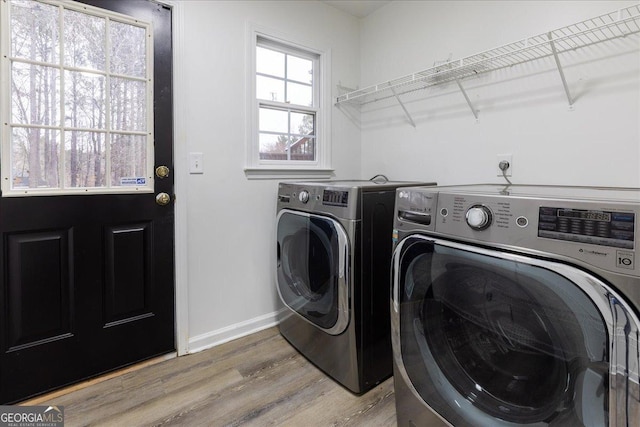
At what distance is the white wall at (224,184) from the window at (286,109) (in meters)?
0.09

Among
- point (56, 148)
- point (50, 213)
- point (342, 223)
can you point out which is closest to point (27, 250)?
point (50, 213)

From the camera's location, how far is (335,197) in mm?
1496

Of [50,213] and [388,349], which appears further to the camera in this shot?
[388,349]

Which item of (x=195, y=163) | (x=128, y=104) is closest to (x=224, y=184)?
(x=195, y=163)

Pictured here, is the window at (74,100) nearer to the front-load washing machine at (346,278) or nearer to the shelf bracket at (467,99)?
the front-load washing machine at (346,278)

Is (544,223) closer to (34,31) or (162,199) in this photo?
(162,199)

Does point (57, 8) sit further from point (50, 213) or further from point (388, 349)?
point (388, 349)

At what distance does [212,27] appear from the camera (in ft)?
6.00

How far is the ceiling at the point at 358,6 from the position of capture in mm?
2281

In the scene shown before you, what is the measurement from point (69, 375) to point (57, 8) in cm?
169

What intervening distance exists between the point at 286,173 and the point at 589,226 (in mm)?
1709

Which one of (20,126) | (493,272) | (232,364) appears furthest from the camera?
(232,364)

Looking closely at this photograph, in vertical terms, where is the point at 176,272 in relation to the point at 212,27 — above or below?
below

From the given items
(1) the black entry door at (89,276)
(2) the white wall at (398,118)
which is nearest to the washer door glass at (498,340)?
(2) the white wall at (398,118)
